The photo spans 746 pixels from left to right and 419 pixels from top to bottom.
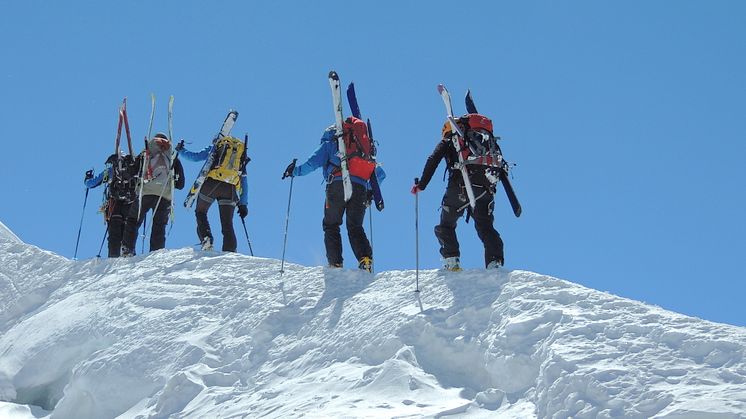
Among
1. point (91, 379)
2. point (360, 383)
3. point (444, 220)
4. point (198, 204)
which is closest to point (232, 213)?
point (198, 204)

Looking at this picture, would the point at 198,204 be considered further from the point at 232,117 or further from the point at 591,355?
the point at 591,355

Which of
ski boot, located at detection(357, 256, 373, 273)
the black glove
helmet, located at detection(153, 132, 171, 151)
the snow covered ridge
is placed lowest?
the snow covered ridge

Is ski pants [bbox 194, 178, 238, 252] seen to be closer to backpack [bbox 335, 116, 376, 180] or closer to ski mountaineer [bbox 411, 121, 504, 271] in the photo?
backpack [bbox 335, 116, 376, 180]

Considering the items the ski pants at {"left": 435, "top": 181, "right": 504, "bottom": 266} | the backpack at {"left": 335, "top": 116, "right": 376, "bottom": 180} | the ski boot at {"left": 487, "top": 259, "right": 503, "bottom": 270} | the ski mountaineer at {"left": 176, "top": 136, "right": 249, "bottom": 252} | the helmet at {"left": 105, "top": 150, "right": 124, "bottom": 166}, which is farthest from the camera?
the helmet at {"left": 105, "top": 150, "right": 124, "bottom": 166}

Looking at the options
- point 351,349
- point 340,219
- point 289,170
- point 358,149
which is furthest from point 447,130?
point 351,349

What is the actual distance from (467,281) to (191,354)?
9.32 feet

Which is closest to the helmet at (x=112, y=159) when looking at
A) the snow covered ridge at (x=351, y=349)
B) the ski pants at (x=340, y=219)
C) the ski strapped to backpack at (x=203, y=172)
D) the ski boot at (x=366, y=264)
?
the ski strapped to backpack at (x=203, y=172)

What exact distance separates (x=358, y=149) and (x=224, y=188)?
317 cm

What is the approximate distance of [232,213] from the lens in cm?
1400

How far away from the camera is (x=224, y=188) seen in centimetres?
1391

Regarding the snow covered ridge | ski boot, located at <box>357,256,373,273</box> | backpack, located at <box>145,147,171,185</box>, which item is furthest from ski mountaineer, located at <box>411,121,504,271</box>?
backpack, located at <box>145,147,171,185</box>

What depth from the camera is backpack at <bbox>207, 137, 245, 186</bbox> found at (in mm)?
13781

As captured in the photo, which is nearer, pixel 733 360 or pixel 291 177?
pixel 733 360

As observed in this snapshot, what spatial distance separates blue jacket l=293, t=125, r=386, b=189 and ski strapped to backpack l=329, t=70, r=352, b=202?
0.24ft
